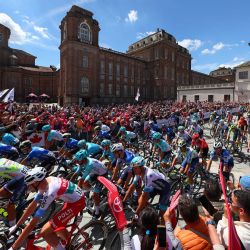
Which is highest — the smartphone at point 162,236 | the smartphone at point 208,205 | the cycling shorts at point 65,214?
the smartphone at point 162,236

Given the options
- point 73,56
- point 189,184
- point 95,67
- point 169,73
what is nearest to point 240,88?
point 169,73

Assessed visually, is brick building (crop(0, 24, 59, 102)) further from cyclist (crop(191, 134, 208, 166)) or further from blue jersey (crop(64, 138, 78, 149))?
cyclist (crop(191, 134, 208, 166))

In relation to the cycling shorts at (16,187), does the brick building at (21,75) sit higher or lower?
higher

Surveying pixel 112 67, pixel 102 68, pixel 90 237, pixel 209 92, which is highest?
pixel 112 67

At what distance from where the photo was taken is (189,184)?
20.8 ft

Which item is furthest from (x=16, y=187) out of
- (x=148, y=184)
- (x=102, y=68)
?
(x=102, y=68)

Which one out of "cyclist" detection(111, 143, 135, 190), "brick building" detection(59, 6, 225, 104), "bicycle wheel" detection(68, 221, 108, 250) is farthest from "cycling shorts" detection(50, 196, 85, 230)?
"brick building" detection(59, 6, 225, 104)

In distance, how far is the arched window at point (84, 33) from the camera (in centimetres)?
4147

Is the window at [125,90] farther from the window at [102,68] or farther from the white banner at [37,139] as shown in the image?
the white banner at [37,139]

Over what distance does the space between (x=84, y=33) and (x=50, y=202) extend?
43.0 metres

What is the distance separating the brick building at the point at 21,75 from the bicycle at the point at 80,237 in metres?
49.5

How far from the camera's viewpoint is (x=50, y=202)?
3.29m

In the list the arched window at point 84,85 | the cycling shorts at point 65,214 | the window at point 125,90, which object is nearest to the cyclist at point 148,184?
the cycling shorts at point 65,214

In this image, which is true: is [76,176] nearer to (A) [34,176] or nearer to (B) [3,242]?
(B) [3,242]
